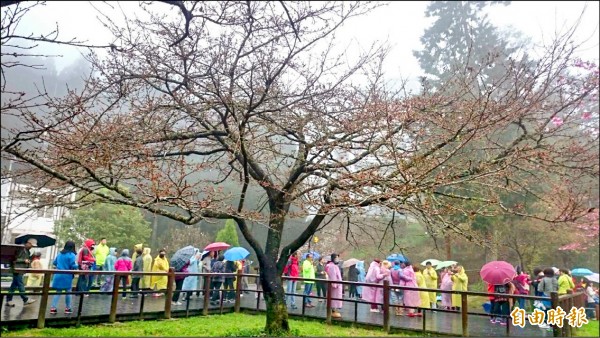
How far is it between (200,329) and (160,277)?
6.96 feet

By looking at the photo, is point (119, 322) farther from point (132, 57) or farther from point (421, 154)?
point (421, 154)

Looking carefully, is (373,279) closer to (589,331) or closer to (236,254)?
(236,254)

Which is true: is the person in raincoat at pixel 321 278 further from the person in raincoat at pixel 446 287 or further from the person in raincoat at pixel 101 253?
the person in raincoat at pixel 101 253

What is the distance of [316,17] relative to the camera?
5.30 meters

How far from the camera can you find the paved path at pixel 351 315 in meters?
7.30

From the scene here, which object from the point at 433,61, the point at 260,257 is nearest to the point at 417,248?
the point at 260,257

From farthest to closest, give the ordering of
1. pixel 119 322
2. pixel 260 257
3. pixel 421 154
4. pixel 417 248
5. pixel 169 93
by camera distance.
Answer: pixel 417 248 → pixel 119 322 → pixel 260 257 → pixel 169 93 → pixel 421 154

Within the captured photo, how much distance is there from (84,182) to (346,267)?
7.85 meters

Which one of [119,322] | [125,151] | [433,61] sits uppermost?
[433,61]

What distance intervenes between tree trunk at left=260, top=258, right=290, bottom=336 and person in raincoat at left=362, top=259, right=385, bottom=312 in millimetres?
3079

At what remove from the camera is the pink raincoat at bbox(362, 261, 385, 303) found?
962cm

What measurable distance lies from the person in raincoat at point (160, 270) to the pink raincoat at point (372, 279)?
179 inches

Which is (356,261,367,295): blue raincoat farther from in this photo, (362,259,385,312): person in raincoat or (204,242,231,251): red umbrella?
(204,242,231,251): red umbrella

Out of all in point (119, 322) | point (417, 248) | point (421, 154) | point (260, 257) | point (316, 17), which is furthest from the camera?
point (417, 248)
